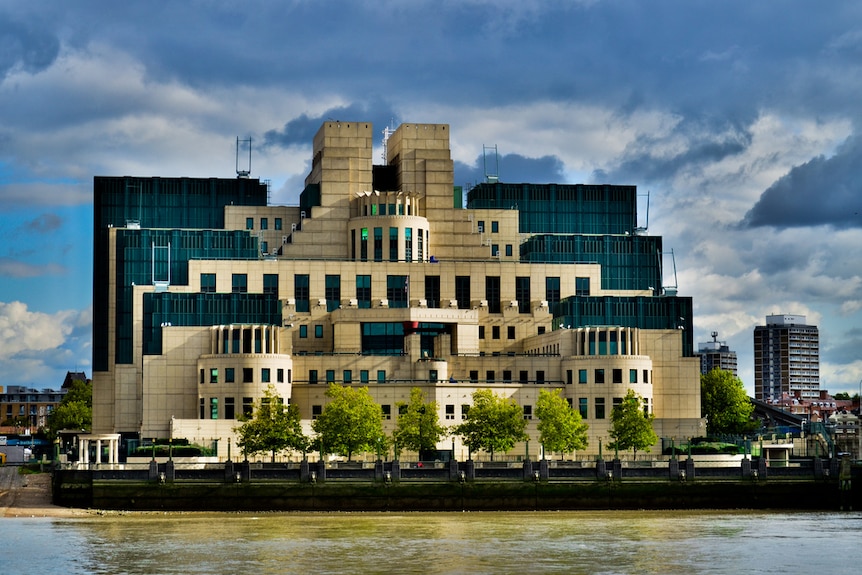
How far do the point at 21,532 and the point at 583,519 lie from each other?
155 ft

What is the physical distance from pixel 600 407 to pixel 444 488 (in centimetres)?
4541

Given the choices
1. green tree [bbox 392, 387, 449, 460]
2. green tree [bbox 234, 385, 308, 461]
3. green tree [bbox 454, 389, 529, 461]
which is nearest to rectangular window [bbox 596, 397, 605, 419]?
green tree [bbox 454, 389, 529, 461]

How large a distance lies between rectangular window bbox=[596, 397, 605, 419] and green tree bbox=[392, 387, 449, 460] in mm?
22670

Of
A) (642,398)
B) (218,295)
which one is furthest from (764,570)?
(218,295)

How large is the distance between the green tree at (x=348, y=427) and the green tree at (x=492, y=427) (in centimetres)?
961

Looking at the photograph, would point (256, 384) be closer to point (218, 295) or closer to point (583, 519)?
point (218, 295)

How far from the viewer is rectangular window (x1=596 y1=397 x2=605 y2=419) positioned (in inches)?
7643

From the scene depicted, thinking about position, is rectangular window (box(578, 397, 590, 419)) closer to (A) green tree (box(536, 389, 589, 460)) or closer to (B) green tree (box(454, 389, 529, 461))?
(A) green tree (box(536, 389, 589, 460))

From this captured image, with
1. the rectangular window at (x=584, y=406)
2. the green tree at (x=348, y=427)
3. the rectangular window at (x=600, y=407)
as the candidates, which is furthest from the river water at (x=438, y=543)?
the rectangular window at (x=584, y=406)

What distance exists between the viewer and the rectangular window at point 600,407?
194125mm

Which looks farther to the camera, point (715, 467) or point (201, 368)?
point (201, 368)

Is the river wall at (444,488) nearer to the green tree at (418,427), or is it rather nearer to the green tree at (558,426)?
the green tree at (418,427)

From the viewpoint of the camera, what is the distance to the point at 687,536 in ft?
415

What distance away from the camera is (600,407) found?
7648 inches
